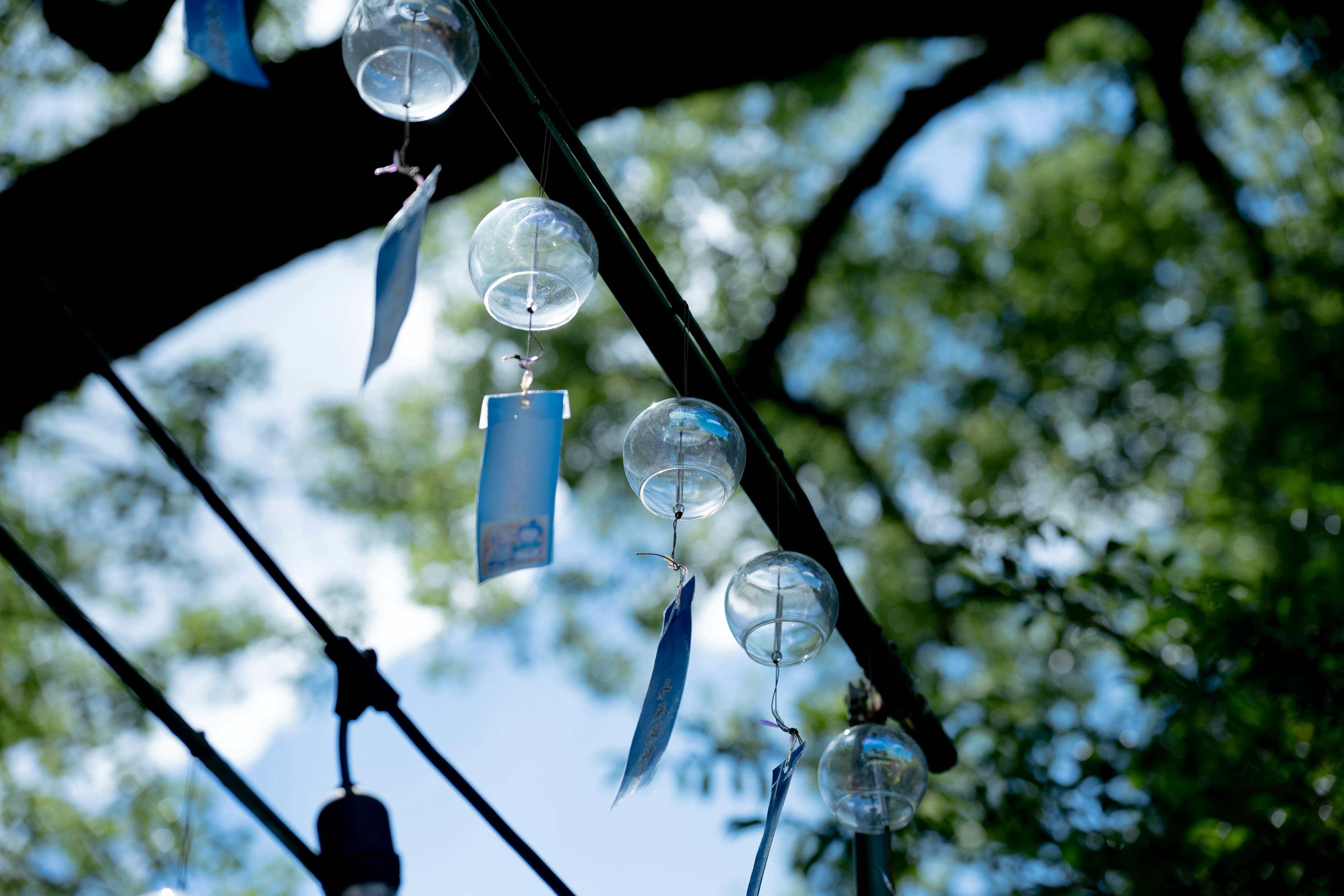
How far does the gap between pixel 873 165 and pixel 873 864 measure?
5.09 m

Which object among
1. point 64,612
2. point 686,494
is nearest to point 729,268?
point 686,494

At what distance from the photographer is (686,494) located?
2.12 metres

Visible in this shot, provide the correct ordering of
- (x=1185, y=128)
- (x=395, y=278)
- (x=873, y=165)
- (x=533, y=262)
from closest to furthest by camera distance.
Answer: (x=395, y=278) → (x=533, y=262) → (x=873, y=165) → (x=1185, y=128)

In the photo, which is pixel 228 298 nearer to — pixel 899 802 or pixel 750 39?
pixel 750 39

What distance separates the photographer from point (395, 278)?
1727 millimetres

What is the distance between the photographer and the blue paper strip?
1.70 metres

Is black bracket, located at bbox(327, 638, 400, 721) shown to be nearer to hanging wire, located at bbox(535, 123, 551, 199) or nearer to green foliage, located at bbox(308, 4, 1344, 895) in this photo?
hanging wire, located at bbox(535, 123, 551, 199)

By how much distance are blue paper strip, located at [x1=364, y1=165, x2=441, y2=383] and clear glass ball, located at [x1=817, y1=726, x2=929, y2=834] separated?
1.52 m

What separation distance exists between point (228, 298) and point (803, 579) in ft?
10.7

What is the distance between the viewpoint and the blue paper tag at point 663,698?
75.9 inches

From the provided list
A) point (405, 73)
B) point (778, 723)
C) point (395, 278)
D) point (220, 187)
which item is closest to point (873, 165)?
point (220, 187)

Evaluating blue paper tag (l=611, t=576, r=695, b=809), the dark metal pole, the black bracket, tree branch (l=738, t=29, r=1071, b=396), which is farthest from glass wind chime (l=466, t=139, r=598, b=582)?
tree branch (l=738, t=29, r=1071, b=396)

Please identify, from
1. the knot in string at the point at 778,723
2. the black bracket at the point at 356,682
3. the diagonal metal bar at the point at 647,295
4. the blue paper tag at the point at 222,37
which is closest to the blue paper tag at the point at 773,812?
the knot in string at the point at 778,723

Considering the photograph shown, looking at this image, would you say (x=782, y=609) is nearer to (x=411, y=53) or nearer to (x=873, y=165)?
(x=411, y=53)
